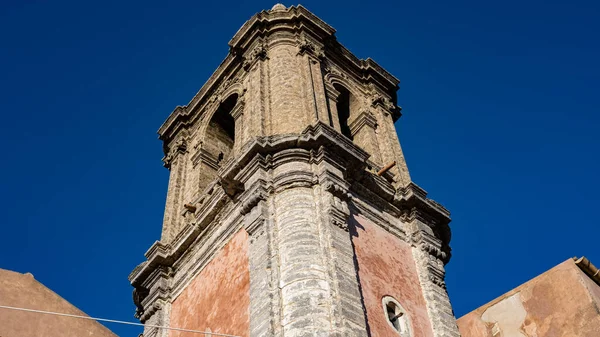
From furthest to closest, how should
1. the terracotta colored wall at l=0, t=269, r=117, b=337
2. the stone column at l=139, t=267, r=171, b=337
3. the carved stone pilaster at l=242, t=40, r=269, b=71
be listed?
the carved stone pilaster at l=242, t=40, r=269, b=71 < the stone column at l=139, t=267, r=171, b=337 < the terracotta colored wall at l=0, t=269, r=117, b=337

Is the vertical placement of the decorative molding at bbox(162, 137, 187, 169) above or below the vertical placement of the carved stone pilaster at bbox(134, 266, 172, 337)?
above

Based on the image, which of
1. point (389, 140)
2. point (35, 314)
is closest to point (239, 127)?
point (389, 140)

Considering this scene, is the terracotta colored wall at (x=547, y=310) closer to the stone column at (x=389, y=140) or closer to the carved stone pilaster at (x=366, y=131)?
the stone column at (x=389, y=140)

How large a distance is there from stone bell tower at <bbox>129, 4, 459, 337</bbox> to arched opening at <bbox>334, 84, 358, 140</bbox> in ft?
0.10

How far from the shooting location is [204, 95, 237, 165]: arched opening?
17.2 m

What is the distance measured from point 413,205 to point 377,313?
3006mm

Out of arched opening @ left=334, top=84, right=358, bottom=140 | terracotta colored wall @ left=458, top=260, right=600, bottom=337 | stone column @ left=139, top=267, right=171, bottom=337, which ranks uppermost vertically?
arched opening @ left=334, top=84, right=358, bottom=140

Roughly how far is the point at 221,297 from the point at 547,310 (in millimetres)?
4796

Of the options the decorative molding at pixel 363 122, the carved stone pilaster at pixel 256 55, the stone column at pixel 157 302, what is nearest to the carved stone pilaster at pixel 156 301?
the stone column at pixel 157 302

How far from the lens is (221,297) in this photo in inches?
473

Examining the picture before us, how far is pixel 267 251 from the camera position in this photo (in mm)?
10930

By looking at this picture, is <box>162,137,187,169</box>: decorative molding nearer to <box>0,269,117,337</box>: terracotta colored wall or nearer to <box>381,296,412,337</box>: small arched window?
<box>381,296,412,337</box>: small arched window

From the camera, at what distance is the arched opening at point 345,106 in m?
16.8

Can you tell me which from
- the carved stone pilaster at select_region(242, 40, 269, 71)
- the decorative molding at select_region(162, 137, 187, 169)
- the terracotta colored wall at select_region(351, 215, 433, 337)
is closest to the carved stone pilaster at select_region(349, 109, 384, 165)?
the carved stone pilaster at select_region(242, 40, 269, 71)
